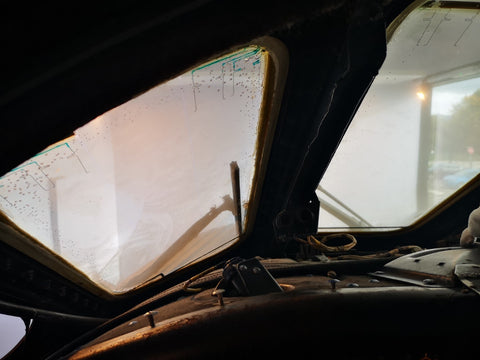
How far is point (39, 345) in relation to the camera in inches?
49.4

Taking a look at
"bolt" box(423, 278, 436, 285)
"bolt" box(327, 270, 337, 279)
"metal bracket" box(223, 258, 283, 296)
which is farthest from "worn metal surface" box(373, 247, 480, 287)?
"metal bracket" box(223, 258, 283, 296)

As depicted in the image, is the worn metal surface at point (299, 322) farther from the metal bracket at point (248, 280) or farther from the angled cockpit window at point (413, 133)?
the angled cockpit window at point (413, 133)

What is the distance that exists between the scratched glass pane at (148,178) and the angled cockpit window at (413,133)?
55 cm

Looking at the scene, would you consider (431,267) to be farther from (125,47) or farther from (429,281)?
(125,47)

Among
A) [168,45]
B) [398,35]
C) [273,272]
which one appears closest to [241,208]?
[273,272]

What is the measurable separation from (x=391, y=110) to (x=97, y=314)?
1725mm

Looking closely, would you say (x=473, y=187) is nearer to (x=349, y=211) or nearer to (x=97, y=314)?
(x=349, y=211)

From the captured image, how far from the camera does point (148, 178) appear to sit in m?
1.26

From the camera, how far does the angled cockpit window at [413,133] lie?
1319 mm

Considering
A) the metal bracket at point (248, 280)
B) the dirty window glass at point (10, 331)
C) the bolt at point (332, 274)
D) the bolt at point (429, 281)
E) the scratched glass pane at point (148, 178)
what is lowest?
the dirty window glass at point (10, 331)

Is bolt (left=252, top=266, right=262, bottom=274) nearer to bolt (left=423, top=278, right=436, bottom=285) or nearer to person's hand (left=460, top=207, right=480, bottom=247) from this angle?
bolt (left=423, top=278, right=436, bottom=285)

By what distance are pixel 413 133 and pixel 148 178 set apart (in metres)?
1.42

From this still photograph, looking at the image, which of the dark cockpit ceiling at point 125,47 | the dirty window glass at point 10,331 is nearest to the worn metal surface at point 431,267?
the dark cockpit ceiling at point 125,47

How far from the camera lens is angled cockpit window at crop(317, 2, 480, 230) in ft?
4.33
